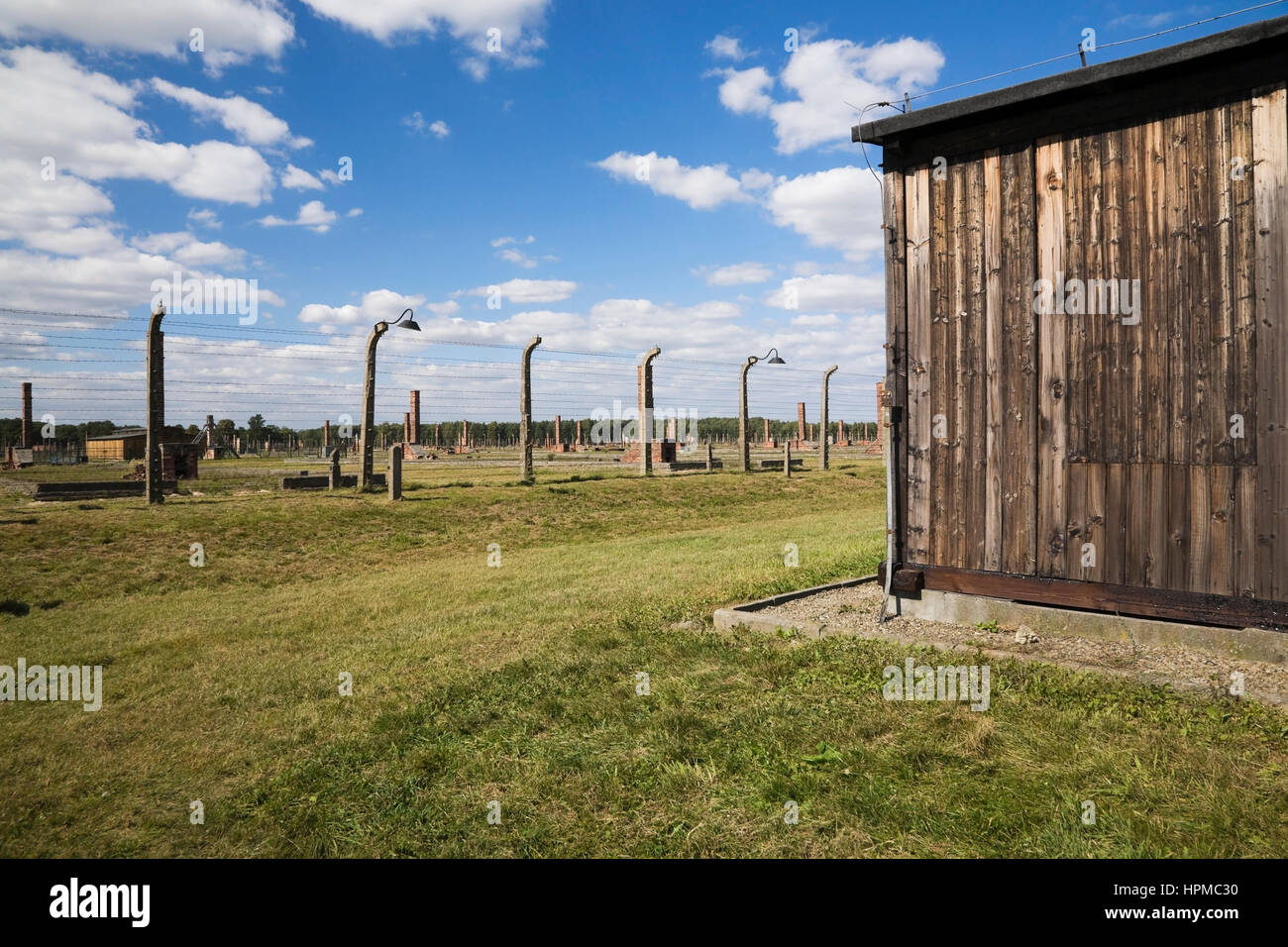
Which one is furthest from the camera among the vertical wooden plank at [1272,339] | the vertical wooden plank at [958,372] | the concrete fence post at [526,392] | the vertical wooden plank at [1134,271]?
the concrete fence post at [526,392]

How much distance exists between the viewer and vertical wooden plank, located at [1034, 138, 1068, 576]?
7.20 m

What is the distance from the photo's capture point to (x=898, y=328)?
26.8ft

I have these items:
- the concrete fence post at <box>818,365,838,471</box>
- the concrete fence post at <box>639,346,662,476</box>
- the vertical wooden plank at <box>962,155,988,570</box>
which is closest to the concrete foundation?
the vertical wooden plank at <box>962,155,988,570</box>

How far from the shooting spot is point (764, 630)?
7805 millimetres

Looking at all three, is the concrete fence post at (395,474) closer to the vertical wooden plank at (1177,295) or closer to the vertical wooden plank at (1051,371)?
the vertical wooden plank at (1051,371)

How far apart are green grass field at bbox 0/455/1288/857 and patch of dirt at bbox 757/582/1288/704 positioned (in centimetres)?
33

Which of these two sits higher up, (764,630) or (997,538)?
(997,538)

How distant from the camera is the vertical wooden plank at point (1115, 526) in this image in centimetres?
689

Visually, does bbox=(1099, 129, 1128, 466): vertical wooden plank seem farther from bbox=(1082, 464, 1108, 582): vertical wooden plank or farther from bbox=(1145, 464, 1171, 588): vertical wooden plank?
bbox=(1145, 464, 1171, 588): vertical wooden plank

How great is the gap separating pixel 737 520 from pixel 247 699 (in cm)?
1472

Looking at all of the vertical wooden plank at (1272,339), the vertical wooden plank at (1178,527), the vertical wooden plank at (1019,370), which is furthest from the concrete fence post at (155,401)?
the vertical wooden plank at (1272,339)

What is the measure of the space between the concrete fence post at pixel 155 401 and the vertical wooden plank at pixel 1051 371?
14.9 metres
